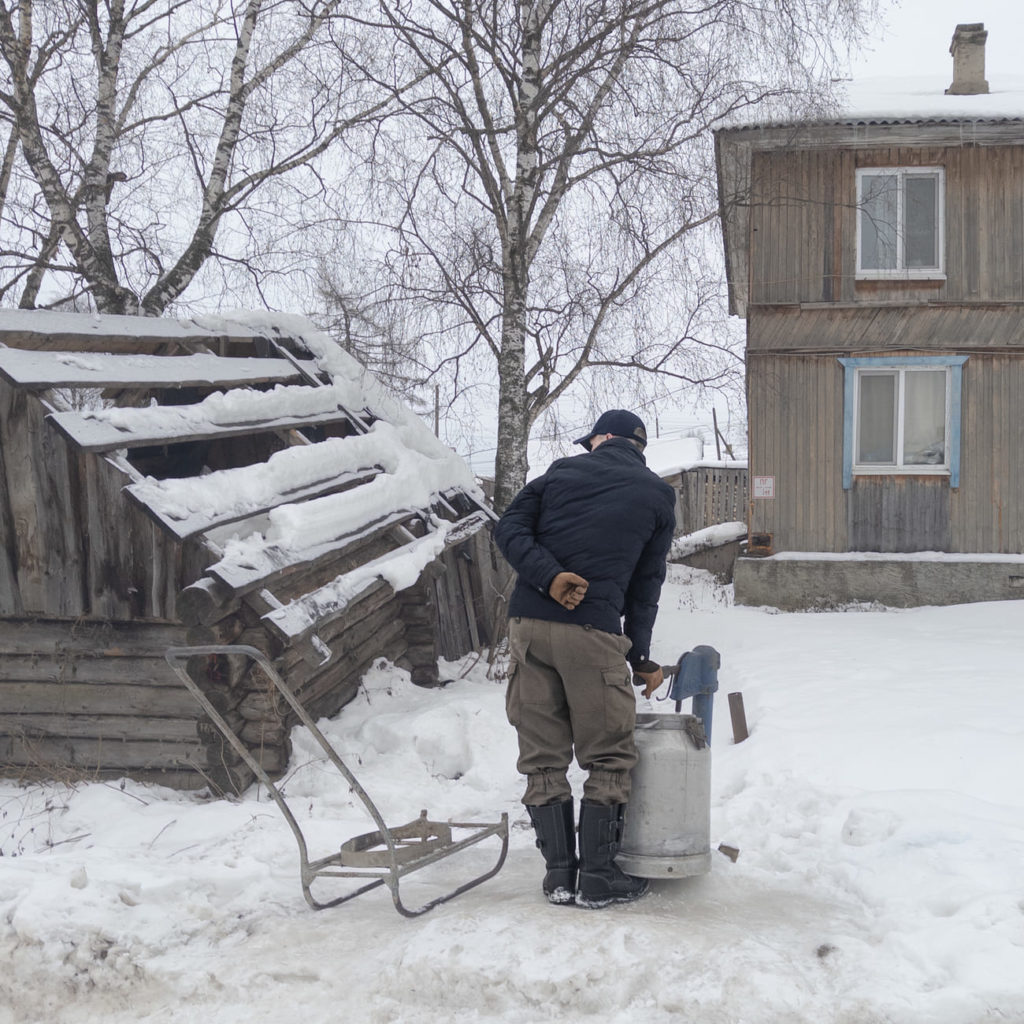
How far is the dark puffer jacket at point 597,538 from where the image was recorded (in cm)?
418

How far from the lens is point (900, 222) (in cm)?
1362

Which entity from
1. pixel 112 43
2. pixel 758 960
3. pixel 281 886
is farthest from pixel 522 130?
pixel 758 960

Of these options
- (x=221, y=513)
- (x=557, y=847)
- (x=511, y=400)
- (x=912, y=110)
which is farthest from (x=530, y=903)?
(x=912, y=110)

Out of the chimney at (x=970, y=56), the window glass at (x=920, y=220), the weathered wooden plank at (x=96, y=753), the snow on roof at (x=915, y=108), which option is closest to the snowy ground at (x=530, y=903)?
the weathered wooden plank at (x=96, y=753)

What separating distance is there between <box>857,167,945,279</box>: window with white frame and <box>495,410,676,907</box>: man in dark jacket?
10614 millimetres

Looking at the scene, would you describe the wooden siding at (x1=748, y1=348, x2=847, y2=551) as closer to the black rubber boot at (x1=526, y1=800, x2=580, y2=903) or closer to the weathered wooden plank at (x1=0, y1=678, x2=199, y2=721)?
the weathered wooden plank at (x1=0, y1=678, x2=199, y2=721)

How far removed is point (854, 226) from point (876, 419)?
2.53 meters

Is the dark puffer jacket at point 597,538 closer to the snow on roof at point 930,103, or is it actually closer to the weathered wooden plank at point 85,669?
the weathered wooden plank at point 85,669

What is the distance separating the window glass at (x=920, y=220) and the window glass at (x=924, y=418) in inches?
59.0

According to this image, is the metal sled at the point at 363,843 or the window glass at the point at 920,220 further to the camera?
the window glass at the point at 920,220

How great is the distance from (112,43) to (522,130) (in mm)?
4862

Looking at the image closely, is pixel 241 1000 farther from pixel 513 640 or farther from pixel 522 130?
pixel 522 130

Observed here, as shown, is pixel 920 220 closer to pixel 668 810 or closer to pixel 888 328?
pixel 888 328

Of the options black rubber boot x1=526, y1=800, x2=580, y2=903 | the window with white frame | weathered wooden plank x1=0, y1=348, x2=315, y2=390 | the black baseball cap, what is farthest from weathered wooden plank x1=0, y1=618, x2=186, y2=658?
the window with white frame
